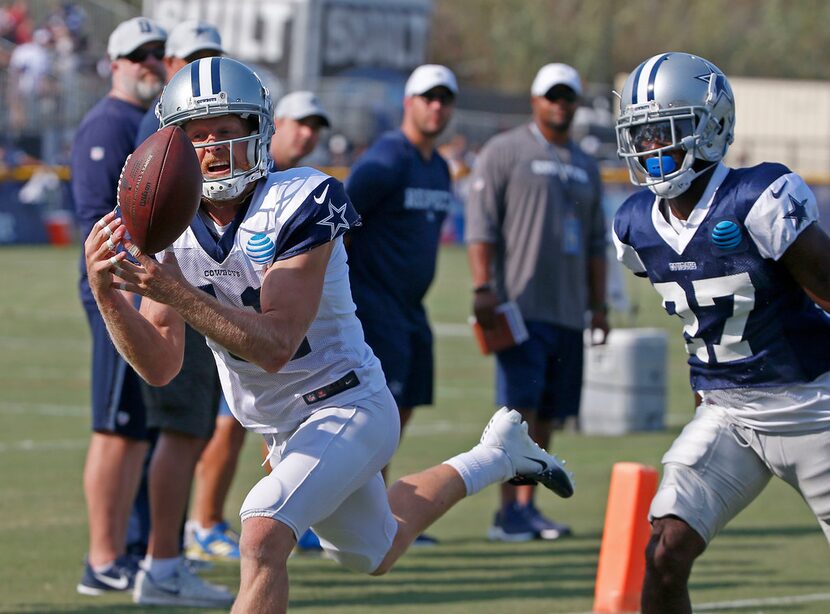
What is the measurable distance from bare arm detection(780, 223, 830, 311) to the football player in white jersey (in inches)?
52.7

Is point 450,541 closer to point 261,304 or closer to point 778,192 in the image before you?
point 778,192

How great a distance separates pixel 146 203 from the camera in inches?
163

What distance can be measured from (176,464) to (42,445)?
4.17 meters

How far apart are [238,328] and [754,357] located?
173cm

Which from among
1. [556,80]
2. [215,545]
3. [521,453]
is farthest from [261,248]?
[556,80]

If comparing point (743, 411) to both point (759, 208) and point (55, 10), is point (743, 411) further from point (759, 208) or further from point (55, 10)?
point (55, 10)

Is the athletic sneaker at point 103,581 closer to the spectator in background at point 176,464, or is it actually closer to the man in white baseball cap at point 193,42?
the spectator in background at point 176,464

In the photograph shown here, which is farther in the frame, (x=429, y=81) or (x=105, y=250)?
(x=429, y=81)

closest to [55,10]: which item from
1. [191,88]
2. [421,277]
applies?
[421,277]

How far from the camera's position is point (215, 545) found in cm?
723

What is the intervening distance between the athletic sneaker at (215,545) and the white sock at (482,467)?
222cm

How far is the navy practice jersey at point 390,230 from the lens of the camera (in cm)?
738

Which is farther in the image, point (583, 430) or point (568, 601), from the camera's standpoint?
point (583, 430)

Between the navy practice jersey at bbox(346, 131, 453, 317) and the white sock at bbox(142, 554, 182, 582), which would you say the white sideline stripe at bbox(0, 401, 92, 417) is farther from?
the white sock at bbox(142, 554, 182, 582)
